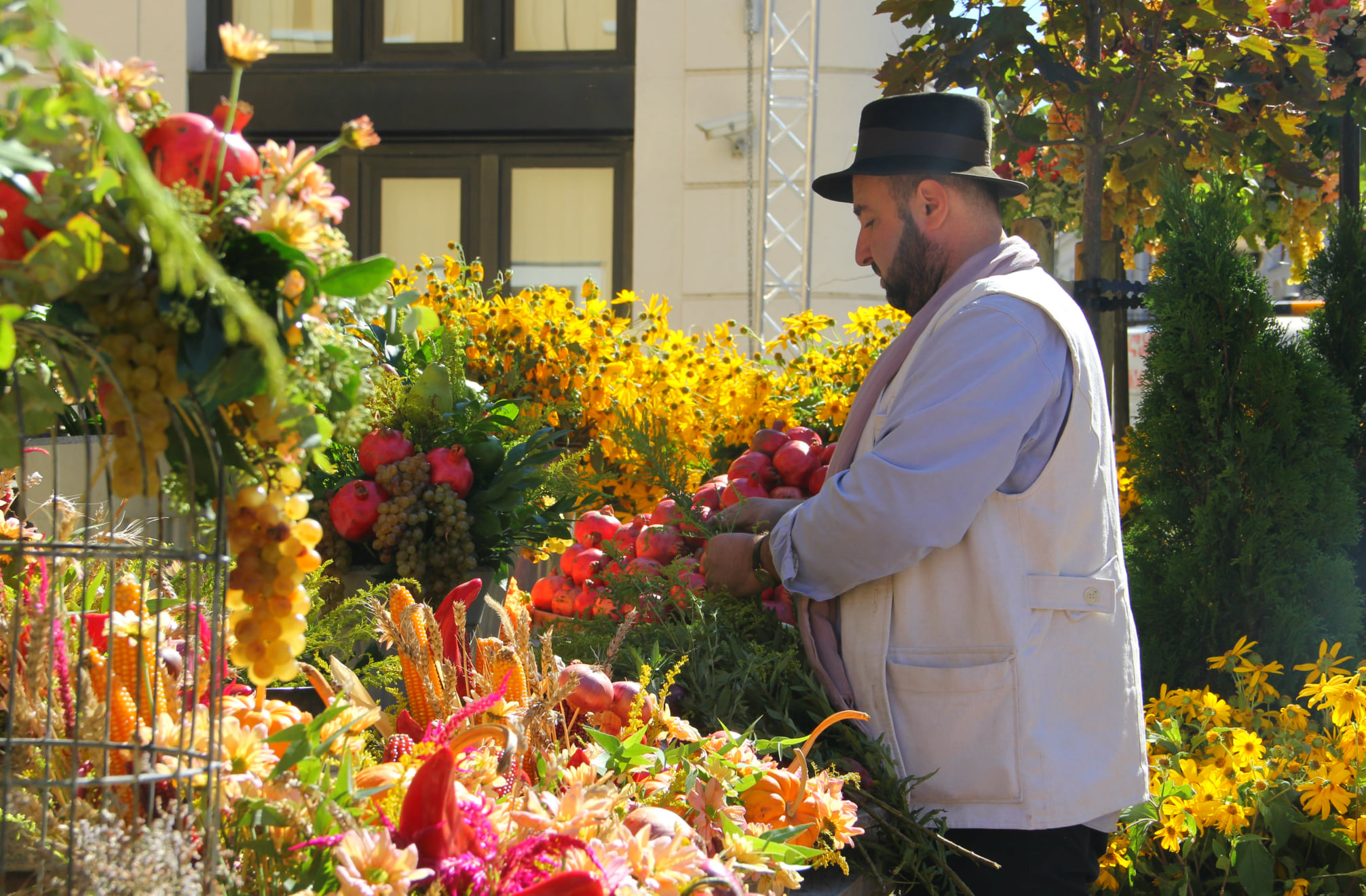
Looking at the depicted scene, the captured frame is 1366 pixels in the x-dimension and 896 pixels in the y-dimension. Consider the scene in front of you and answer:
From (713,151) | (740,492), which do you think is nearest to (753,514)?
(740,492)

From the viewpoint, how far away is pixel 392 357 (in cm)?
197

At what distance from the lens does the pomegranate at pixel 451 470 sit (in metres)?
1.72

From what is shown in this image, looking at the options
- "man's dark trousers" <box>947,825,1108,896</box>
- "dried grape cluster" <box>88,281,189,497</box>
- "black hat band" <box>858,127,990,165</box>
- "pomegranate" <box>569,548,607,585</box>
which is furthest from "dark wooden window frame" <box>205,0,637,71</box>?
"dried grape cluster" <box>88,281,189,497</box>

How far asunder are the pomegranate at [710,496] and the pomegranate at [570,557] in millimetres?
226

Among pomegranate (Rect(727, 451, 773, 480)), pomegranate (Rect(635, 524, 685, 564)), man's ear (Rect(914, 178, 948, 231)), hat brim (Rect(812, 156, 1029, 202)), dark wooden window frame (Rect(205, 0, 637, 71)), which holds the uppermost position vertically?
dark wooden window frame (Rect(205, 0, 637, 71))

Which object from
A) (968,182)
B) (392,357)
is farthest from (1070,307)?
(392,357)

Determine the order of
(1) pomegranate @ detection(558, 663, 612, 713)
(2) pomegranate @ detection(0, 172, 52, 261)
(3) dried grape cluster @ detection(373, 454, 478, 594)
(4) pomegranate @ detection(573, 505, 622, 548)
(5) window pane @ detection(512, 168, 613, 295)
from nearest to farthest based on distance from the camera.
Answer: (2) pomegranate @ detection(0, 172, 52, 261) → (1) pomegranate @ detection(558, 663, 612, 713) → (3) dried grape cluster @ detection(373, 454, 478, 594) → (4) pomegranate @ detection(573, 505, 622, 548) → (5) window pane @ detection(512, 168, 613, 295)

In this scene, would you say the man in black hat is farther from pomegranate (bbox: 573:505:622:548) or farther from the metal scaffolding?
the metal scaffolding

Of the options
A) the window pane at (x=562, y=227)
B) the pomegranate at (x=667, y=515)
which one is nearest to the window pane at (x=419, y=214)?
the window pane at (x=562, y=227)

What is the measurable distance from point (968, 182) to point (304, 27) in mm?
6690

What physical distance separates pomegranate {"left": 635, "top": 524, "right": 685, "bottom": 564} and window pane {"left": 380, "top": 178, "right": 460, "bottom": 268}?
5.95 metres

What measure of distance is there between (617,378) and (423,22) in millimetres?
5549

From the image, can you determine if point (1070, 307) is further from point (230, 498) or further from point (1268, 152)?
point (1268, 152)

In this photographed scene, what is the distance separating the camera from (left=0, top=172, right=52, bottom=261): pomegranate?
1.81ft
